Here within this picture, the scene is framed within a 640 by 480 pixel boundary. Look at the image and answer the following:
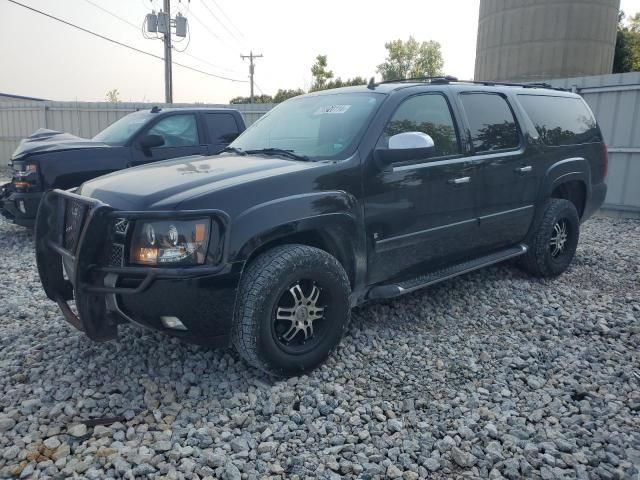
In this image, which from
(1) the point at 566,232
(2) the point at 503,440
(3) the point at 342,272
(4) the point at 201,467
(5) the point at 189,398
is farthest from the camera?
(1) the point at 566,232

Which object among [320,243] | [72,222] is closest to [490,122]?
[320,243]

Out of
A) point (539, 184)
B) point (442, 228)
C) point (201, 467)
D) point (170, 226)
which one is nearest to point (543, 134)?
point (539, 184)

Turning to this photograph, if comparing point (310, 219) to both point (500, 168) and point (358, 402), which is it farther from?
point (500, 168)

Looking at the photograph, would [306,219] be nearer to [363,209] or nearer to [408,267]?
[363,209]

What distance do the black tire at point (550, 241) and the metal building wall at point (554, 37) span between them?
83.0 feet

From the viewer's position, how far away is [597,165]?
18.1ft

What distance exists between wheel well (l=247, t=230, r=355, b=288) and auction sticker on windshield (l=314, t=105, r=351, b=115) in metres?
1.09

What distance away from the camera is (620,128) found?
892 cm

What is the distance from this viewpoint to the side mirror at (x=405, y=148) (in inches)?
133

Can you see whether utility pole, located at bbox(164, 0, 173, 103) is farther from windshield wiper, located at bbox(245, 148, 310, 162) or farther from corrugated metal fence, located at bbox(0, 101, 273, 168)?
windshield wiper, located at bbox(245, 148, 310, 162)

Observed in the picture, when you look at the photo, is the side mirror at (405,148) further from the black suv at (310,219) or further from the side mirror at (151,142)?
the side mirror at (151,142)

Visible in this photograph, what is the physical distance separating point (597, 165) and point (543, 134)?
110 centimetres

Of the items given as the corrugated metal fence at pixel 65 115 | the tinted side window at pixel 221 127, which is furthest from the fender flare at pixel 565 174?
the corrugated metal fence at pixel 65 115

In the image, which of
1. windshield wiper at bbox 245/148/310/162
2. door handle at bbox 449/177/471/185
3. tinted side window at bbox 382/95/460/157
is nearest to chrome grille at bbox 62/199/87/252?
windshield wiper at bbox 245/148/310/162
